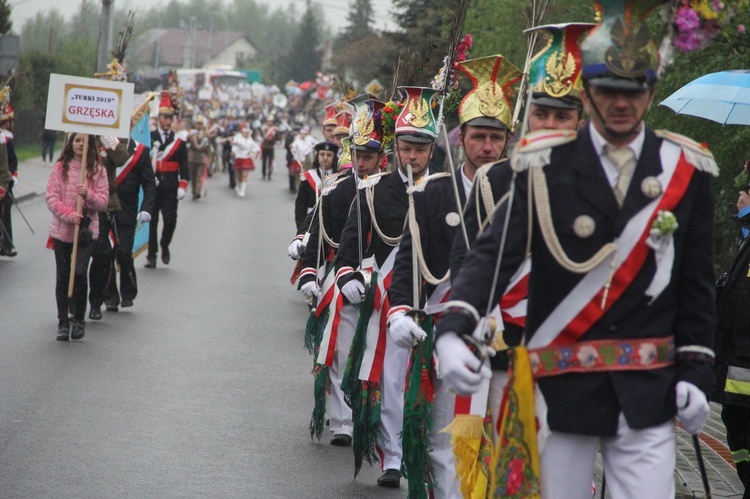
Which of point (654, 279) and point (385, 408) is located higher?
point (654, 279)

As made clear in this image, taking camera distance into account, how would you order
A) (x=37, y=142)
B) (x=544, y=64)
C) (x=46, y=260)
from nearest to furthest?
(x=544, y=64) < (x=46, y=260) < (x=37, y=142)

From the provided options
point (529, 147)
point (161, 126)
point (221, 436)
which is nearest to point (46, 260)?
point (161, 126)

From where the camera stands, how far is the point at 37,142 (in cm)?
4981

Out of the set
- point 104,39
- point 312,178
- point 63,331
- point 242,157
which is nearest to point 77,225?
point 63,331

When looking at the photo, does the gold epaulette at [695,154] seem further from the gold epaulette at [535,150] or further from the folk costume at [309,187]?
the folk costume at [309,187]

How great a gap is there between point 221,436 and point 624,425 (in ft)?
14.2

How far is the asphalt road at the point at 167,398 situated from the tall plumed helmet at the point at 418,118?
1901 mm

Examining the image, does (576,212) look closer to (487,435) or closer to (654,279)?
(654,279)

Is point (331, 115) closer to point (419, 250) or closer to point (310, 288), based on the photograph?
point (310, 288)

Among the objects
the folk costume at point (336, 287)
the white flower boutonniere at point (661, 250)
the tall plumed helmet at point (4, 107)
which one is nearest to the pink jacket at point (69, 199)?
the folk costume at point (336, 287)

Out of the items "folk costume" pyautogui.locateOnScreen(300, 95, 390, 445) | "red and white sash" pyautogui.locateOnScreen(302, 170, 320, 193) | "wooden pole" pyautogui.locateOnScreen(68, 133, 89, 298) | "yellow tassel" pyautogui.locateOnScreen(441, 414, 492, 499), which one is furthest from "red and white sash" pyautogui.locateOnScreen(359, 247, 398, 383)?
"red and white sash" pyautogui.locateOnScreen(302, 170, 320, 193)

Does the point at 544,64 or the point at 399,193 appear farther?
the point at 399,193

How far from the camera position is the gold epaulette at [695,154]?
388cm

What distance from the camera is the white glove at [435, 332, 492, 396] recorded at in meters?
3.58
